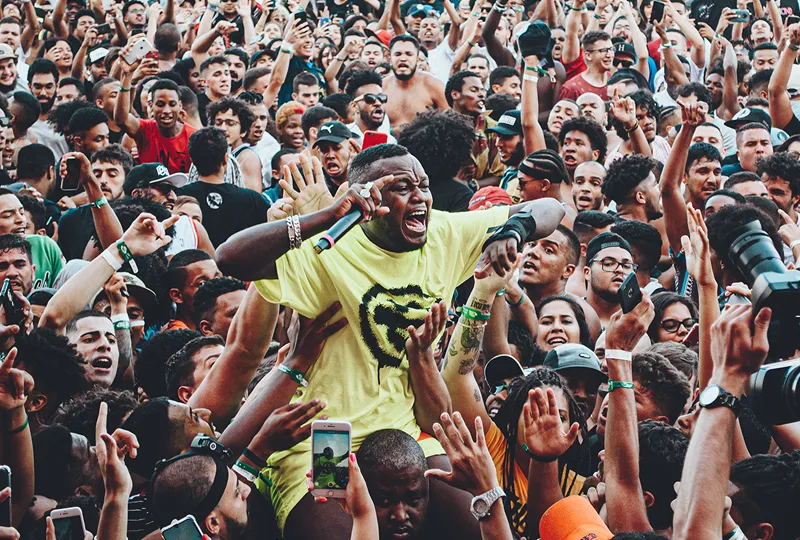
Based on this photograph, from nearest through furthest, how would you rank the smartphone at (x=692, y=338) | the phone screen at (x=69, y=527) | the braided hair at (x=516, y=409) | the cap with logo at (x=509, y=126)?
the phone screen at (x=69, y=527) < the braided hair at (x=516, y=409) < the smartphone at (x=692, y=338) < the cap with logo at (x=509, y=126)

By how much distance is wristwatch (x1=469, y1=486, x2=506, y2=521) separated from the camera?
3445 mm

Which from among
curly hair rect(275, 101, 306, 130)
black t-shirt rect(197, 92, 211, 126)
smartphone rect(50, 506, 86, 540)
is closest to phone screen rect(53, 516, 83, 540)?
smartphone rect(50, 506, 86, 540)

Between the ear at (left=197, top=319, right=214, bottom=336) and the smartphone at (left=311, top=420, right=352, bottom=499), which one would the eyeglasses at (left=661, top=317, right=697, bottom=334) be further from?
the smartphone at (left=311, top=420, right=352, bottom=499)

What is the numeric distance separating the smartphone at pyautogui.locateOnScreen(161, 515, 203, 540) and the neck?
3437 mm

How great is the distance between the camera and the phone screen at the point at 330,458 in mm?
3496

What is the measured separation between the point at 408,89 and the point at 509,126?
7.86 feet

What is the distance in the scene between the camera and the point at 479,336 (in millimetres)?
4312

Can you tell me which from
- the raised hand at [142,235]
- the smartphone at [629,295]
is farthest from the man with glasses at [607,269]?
the raised hand at [142,235]

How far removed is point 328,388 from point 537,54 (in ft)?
17.5

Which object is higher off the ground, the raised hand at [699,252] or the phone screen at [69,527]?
Result: the raised hand at [699,252]

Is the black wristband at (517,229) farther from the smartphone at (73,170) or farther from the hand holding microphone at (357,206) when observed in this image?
the smartphone at (73,170)

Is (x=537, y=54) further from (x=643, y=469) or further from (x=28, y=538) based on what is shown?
(x=28, y=538)

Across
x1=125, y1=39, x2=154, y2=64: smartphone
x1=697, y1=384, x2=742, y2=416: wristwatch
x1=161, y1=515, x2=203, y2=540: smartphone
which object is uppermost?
x1=125, y1=39, x2=154, y2=64: smartphone

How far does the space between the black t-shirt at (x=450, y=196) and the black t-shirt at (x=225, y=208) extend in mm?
1329
